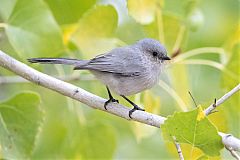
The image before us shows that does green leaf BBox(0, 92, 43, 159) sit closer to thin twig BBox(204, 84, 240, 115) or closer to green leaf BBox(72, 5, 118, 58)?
green leaf BBox(72, 5, 118, 58)

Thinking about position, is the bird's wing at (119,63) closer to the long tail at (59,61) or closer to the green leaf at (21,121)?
the long tail at (59,61)

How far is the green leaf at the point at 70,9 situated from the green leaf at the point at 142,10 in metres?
0.22

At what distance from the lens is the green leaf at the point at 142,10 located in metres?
2.78

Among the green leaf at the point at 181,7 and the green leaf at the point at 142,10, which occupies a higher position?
the green leaf at the point at 181,7

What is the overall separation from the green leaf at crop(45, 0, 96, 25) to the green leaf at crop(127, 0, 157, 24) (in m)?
0.22

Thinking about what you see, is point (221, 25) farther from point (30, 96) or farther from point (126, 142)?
point (30, 96)

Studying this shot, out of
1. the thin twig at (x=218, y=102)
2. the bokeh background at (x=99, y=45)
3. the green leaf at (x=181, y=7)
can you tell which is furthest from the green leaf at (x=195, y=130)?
the green leaf at (x=181, y=7)

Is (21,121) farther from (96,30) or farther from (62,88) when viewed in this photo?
(96,30)

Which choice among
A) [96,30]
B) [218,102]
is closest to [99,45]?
[96,30]

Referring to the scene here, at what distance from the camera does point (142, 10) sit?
277 cm

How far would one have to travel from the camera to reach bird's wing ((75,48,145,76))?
2973 millimetres

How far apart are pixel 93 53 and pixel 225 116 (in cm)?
71

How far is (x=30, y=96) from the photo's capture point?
2.78m

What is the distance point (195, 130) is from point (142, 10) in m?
0.83
